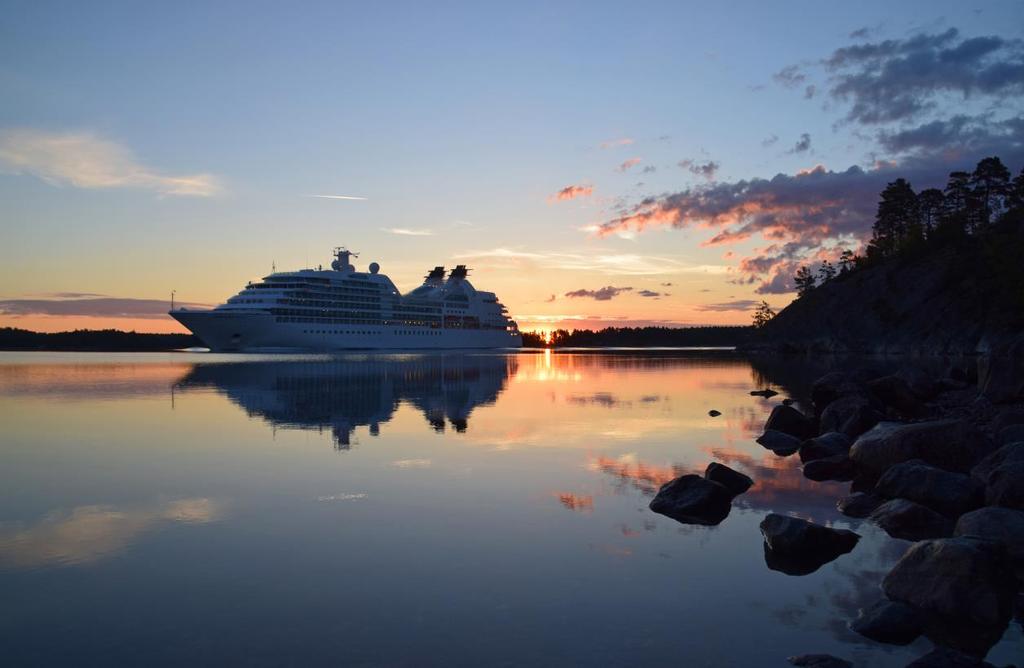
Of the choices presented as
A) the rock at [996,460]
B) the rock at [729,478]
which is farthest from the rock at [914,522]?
the rock at [729,478]

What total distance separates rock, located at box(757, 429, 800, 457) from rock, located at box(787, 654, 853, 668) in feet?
38.9

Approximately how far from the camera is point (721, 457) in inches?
655

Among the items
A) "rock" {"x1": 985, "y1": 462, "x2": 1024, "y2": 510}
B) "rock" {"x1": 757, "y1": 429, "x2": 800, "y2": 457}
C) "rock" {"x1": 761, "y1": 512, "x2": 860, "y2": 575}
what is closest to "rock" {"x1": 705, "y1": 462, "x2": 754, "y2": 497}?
"rock" {"x1": 761, "y1": 512, "x2": 860, "y2": 575}

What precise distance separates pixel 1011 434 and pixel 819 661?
36.1 ft

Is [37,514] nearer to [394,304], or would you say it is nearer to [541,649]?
[541,649]

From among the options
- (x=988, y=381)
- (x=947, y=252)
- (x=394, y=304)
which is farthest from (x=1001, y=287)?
(x=394, y=304)

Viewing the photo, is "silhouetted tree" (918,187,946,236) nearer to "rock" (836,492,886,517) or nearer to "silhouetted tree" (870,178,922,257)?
"silhouetted tree" (870,178,922,257)

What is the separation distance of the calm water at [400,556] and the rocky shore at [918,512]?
283 millimetres

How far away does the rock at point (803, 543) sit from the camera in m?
8.99

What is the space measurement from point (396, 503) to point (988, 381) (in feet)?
67.1

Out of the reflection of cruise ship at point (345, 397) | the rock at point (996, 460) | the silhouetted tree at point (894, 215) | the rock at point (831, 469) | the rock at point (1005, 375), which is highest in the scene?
the silhouetted tree at point (894, 215)

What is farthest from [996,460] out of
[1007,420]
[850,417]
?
[850,417]

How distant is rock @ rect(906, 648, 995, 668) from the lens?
5.75 meters

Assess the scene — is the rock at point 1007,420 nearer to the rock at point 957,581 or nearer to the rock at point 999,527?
the rock at point 999,527
